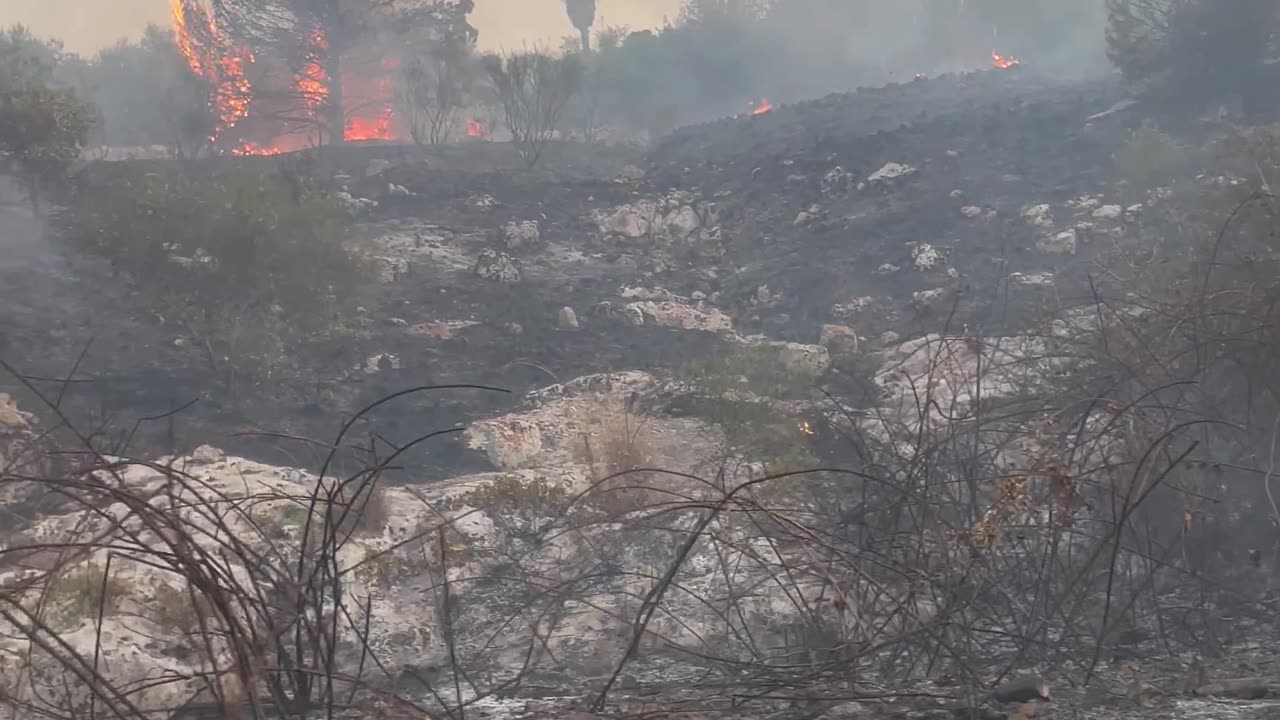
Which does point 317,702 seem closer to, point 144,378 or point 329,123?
point 144,378

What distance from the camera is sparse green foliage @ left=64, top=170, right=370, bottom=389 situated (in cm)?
1079

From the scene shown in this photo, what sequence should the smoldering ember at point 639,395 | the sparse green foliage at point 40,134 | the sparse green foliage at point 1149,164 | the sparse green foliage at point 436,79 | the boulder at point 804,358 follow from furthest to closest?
the sparse green foliage at point 436,79 < the sparse green foliage at point 1149,164 < the sparse green foliage at point 40,134 < the boulder at point 804,358 < the smoldering ember at point 639,395

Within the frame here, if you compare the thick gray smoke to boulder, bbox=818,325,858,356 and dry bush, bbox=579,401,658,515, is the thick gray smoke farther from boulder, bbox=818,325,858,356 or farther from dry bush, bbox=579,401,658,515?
dry bush, bbox=579,401,658,515

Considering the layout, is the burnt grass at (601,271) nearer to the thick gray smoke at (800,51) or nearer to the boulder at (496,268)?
the boulder at (496,268)

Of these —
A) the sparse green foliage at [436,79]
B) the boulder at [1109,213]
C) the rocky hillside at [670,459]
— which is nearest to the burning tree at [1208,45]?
the rocky hillside at [670,459]

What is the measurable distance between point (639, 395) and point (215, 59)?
26.3 meters

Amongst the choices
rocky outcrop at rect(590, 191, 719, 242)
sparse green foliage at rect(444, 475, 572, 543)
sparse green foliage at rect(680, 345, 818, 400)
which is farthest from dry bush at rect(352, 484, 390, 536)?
rocky outcrop at rect(590, 191, 719, 242)

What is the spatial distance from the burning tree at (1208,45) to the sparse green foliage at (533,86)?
16042 mm

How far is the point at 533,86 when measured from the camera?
2666cm

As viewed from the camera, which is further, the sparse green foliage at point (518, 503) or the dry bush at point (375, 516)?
the sparse green foliage at point (518, 503)

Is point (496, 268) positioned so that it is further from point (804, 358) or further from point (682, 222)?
point (804, 358)

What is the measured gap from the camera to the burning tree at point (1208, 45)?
18672 mm

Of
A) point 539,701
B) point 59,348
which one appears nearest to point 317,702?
point 539,701

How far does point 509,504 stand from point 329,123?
93.4ft
